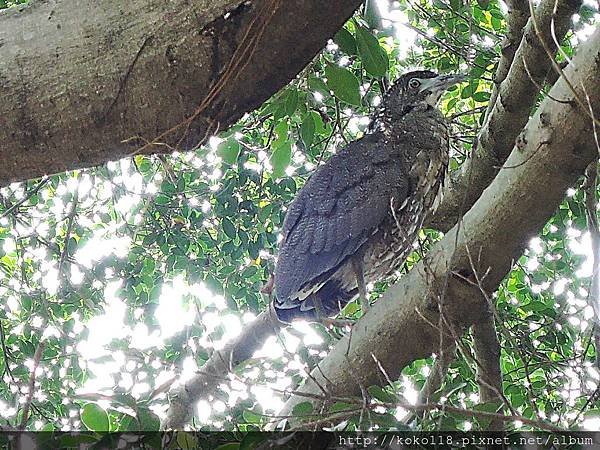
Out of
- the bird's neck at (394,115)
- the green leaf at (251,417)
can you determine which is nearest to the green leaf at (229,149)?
the bird's neck at (394,115)

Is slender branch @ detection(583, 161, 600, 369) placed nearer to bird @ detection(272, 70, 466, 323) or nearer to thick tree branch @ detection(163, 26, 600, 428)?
thick tree branch @ detection(163, 26, 600, 428)

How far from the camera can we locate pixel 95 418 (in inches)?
51.6

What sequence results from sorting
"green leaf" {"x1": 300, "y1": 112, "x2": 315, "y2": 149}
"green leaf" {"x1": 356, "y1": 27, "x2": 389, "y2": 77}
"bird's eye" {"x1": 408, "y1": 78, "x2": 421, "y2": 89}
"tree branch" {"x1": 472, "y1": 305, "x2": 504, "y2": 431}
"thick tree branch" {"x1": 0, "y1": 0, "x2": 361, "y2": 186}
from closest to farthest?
"thick tree branch" {"x1": 0, "y1": 0, "x2": 361, "y2": 186} < "green leaf" {"x1": 356, "y1": 27, "x2": 389, "y2": 77} < "tree branch" {"x1": 472, "y1": 305, "x2": 504, "y2": 431} < "green leaf" {"x1": 300, "y1": 112, "x2": 315, "y2": 149} < "bird's eye" {"x1": 408, "y1": 78, "x2": 421, "y2": 89}

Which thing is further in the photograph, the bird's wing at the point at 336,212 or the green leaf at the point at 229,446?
the bird's wing at the point at 336,212

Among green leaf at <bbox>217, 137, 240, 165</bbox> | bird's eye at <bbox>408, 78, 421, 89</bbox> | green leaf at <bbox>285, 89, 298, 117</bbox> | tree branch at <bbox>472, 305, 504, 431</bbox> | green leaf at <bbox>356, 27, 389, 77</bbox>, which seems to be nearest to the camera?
green leaf at <bbox>356, 27, 389, 77</bbox>

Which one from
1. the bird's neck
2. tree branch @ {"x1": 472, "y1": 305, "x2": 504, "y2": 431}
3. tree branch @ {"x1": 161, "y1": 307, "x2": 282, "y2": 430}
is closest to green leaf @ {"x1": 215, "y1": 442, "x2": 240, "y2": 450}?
tree branch @ {"x1": 161, "y1": 307, "x2": 282, "y2": 430}

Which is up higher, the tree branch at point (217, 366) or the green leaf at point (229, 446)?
the tree branch at point (217, 366)

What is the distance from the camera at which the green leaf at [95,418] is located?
1306 millimetres

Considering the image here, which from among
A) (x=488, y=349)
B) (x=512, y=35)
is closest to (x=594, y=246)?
(x=488, y=349)

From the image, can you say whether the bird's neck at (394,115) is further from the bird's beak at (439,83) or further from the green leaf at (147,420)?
the green leaf at (147,420)

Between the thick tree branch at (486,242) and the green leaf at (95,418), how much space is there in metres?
0.51

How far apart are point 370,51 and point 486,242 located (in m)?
0.55

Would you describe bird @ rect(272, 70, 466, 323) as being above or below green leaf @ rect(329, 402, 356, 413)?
above

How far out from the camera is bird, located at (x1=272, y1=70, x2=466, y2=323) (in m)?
2.62
